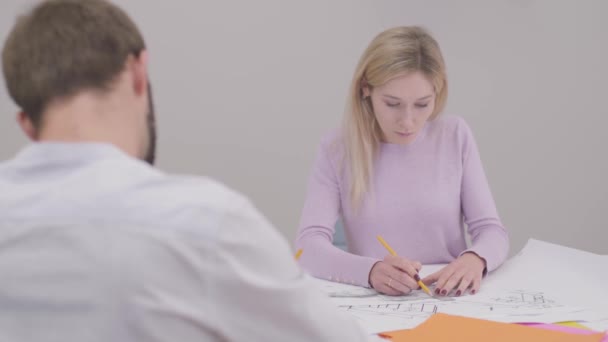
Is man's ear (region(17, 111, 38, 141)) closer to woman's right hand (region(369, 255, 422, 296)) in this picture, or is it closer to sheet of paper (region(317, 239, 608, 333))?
sheet of paper (region(317, 239, 608, 333))

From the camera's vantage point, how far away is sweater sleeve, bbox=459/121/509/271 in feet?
5.57

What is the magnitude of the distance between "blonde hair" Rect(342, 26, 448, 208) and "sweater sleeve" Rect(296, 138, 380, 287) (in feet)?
0.17

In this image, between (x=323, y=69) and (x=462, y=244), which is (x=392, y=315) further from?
(x=323, y=69)

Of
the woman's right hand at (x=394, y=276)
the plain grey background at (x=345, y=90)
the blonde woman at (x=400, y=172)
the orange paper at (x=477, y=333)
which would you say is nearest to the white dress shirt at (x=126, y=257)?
the orange paper at (x=477, y=333)

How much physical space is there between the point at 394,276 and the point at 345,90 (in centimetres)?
130

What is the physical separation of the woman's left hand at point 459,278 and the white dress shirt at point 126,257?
80cm

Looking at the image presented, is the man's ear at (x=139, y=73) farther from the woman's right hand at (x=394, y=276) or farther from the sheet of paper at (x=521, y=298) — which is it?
the woman's right hand at (x=394, y=276)

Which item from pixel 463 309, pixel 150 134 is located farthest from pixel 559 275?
pixel 150 134

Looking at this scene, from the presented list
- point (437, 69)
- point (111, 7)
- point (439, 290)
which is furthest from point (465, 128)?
point (111, 7)

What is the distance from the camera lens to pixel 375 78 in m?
1.75

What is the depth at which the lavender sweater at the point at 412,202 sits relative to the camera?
1.79 metres

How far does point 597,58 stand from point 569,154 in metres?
0.39

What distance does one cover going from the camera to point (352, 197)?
1.81 meters

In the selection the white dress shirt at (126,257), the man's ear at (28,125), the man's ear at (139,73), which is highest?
the man's ear at (139,73)
